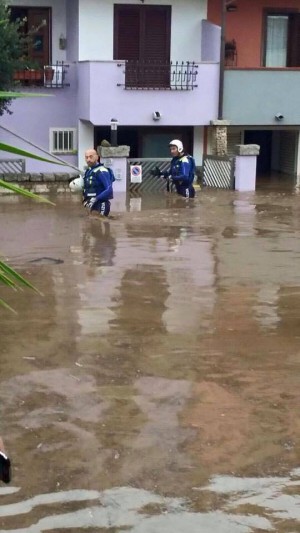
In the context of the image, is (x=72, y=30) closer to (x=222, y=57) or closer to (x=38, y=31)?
(x=38, y=31)

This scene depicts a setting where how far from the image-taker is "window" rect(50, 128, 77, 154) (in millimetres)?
22547

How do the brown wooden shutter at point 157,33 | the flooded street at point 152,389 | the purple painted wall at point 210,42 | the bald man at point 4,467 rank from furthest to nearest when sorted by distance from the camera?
the brown wooden shutter at point 157,33 < the purple painted wall at point 210,42 < the flooded street at point 152,389 < the bald man at point 4,467

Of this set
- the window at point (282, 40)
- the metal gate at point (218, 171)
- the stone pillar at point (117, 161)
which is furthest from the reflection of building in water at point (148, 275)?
the window at point (282, 40)

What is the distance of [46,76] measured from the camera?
22.0m

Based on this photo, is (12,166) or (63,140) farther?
(63,140)

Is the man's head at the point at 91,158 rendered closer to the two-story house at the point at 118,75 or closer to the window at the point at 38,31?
the two-story house at the point at 118,75

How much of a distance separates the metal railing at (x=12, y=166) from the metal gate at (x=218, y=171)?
448cm

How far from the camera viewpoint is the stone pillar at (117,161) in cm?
2034

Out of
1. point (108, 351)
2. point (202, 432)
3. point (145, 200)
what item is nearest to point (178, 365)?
point (108, 351)

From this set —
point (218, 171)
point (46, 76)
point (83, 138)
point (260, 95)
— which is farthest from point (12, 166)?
point (260, 95)

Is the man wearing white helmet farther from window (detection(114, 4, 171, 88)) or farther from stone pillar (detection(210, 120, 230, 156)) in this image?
window (detection(114, 4, 171, 88))

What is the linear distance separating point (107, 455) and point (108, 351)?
2.13 metres

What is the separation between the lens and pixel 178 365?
282 inches

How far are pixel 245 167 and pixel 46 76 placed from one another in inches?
206
